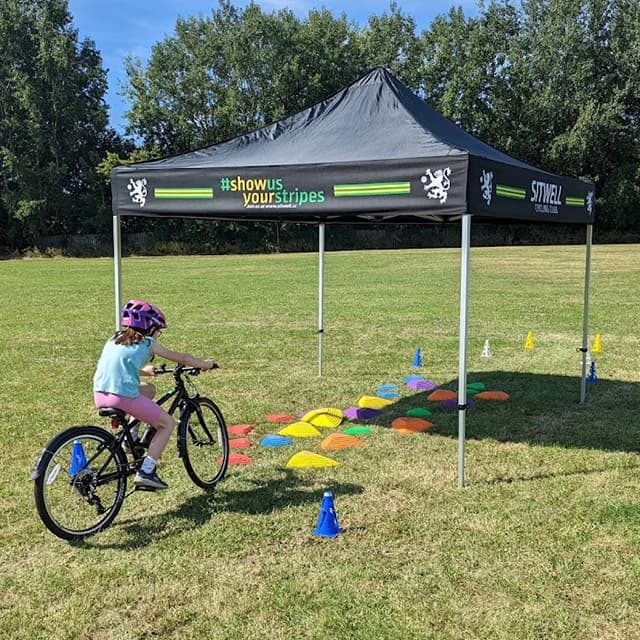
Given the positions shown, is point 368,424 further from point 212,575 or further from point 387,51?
point 387,51

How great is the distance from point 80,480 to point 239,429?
2576 millimetres

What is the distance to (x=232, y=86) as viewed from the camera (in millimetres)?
52500

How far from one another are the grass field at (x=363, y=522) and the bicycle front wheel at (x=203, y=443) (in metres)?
0.15

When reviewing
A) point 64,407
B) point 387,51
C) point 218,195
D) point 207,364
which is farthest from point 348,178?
point 387,51

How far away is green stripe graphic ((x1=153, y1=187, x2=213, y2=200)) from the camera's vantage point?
18.8 feet

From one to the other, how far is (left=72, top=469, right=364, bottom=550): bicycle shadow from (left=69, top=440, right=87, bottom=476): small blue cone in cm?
46

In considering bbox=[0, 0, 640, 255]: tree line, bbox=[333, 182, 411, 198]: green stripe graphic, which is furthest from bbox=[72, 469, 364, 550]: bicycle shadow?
bbox=[0, 0, 640, 255]: tree line

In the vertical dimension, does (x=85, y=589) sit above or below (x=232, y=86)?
below

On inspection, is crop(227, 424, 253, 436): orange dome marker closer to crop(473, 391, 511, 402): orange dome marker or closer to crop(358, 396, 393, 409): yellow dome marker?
crop(358, 396, 393, 409): yellow dome marker

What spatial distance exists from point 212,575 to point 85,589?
0.70m

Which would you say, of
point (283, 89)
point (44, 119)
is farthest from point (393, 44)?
point (44, 119)

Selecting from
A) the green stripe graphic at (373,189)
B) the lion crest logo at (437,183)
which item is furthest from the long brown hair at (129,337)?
the lion crest logo at (437,183)

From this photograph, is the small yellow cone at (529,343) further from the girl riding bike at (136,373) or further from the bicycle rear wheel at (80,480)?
the bicycle rear wheel at (80,480)

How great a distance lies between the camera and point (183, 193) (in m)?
5.79
